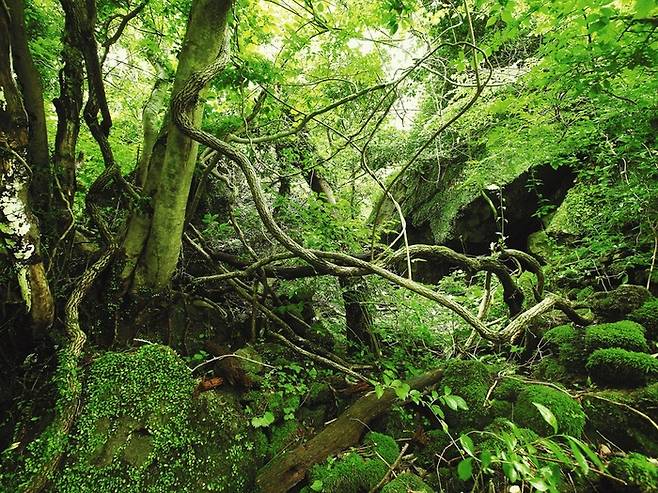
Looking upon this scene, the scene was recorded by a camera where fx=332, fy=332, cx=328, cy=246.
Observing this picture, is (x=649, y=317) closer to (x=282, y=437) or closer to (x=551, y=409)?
(x=551, y=409)

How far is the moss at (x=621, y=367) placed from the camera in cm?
266

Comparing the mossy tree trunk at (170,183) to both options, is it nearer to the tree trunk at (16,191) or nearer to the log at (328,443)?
the tree trunk at (16,191)

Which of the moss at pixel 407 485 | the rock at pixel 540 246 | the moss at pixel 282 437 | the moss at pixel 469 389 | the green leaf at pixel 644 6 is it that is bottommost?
the moss at pixel 282 437

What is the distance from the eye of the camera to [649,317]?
10.9 ft

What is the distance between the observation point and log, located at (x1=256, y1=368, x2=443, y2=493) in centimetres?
226

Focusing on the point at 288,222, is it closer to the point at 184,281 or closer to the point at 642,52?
the point at 184,281

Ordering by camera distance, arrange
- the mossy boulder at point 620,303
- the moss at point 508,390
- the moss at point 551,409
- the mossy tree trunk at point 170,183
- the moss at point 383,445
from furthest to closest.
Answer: the mossy boulder at point 620,303
the mossy tree trunk at point 170,183
the moss at point 508,390
the moss at point 383,445
the moss at point 551,409

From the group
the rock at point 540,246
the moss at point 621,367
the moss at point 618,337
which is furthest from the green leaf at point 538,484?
the rock at point 540,246

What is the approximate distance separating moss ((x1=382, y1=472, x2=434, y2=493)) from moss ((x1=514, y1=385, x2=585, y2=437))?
0.92 metres

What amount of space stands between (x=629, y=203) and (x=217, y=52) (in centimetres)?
536

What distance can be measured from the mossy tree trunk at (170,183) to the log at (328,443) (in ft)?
6.70

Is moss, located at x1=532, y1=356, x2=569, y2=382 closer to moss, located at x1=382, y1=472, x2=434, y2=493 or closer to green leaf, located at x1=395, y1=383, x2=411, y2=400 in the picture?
moss, located at x1=382, y1=472, x2=434, y2=493

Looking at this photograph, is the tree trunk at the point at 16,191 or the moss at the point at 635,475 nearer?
the moss at the point at 635,475

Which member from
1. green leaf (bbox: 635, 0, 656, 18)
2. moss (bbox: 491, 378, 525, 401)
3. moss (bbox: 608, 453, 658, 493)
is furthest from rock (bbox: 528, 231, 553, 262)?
moss (bbox: 608, 453, 658, 493)
